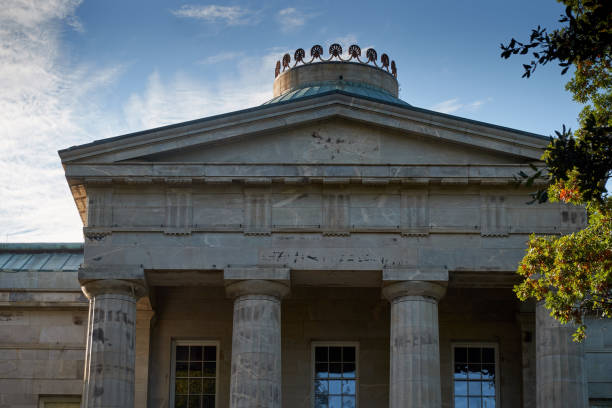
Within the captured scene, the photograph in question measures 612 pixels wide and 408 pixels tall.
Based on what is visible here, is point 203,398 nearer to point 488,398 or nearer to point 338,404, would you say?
point 338,404

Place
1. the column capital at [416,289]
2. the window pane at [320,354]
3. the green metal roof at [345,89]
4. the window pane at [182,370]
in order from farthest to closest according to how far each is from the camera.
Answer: the green metal roof at [345,89] < the window pane at [320,354] < the window pane at [182,370] < the column capital at [416,289]

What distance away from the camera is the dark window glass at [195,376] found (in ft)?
137

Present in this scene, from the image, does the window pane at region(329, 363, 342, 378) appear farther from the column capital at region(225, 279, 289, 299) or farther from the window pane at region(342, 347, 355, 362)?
the column capital at region(225, 279, 289, 299)

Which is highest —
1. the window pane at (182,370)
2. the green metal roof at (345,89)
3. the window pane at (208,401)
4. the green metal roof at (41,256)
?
the green metal roof at (345,89)

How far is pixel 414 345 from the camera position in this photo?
37.0 meters

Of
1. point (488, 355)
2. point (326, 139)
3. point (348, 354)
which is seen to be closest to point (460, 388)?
point (488, 355)

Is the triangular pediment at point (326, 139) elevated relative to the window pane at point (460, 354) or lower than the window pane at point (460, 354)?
elevated

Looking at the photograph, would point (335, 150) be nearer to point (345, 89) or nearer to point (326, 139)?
point (326, 139)

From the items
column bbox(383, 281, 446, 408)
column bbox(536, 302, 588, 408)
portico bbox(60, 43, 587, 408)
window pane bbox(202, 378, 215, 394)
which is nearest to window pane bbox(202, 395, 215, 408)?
window pane bbox(202, 378, 215, 394)

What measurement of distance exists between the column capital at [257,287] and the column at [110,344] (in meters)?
3.09

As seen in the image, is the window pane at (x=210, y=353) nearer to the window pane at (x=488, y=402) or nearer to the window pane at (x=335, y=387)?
the window pane at (x=335, y=387)

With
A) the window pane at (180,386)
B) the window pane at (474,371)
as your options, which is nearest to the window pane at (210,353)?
the window pane at (180,386)

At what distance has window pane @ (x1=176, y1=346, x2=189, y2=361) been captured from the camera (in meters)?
42.3

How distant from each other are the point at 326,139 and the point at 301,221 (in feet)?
10.0
